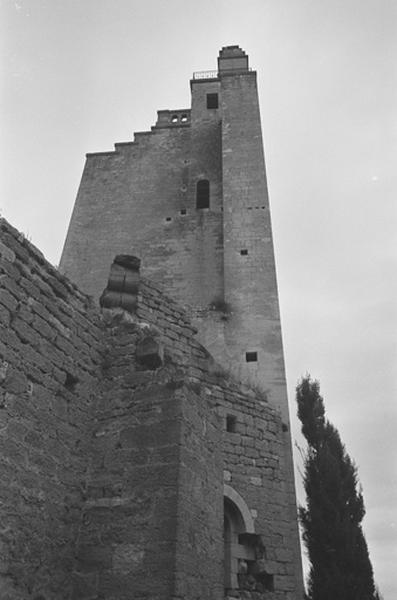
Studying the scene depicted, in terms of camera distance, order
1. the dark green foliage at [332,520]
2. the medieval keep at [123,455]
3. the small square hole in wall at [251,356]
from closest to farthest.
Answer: the medieval keep at [123,455], the dark green foliage at [332,520], the small square hole in wall at [251,356]

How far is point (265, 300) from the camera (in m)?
13.9

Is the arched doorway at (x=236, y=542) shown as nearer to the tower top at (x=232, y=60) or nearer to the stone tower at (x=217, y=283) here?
the stone tower at (x=217, y=283)

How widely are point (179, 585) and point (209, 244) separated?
13.0 m

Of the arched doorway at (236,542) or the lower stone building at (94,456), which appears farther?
the arched doorway at (236,542)

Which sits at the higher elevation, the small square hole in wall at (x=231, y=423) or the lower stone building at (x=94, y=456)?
the small square hole in wall at (x=231, y=423)

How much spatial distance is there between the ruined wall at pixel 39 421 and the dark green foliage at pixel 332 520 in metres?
8.66

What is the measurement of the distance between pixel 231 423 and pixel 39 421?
4316mm

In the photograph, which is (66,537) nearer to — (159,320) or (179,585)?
(179,585)

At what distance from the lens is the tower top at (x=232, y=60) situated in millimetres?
20052

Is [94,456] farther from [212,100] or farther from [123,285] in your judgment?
[212,100]

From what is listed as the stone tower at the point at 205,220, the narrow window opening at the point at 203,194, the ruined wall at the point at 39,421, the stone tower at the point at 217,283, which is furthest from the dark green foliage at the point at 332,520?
the ruined wall at the point at 39,421

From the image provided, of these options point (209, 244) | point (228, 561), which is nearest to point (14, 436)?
point (228, 561)

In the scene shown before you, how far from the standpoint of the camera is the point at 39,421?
13.3 ft

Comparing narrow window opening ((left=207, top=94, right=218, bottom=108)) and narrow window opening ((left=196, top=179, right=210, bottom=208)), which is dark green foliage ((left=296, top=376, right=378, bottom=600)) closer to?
narrow window opening ((left=196, top=179, right=210, bottom=208))
